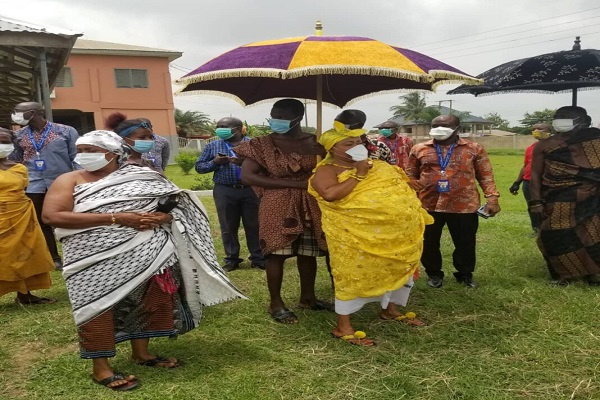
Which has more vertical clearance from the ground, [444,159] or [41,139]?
[41,139]

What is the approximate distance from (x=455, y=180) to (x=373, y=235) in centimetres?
163

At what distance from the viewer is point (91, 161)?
3037 mm

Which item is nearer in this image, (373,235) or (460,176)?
(373,235)

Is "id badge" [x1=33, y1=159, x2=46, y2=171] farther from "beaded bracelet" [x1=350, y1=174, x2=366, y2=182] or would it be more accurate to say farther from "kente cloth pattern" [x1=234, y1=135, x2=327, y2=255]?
"beaded bracelet" [x1=350, y1=174, x2=366, y2=182]

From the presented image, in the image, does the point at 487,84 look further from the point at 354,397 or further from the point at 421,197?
the point at 354,397

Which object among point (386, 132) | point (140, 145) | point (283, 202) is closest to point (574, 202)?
point (283, 202)

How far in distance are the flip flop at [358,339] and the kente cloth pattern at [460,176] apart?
1675mm

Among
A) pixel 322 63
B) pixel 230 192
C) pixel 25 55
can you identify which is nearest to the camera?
pixel 322 63

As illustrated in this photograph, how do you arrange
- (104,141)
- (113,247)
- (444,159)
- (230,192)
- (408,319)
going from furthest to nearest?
(230,192), (444,159), (408,319), (104,141), (113,247)

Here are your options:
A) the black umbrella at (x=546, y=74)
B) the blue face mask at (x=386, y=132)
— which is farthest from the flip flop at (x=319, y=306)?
the blue face mask at (x=386, y=132)

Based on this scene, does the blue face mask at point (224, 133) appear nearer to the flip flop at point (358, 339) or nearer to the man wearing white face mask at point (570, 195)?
the flip flop at point (358, 339)

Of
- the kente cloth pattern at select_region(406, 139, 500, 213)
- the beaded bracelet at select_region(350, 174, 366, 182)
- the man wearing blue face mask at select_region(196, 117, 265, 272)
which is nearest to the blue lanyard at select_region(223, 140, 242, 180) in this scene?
the man wearing blue face mask at select_region(196, 117, 265, 272)

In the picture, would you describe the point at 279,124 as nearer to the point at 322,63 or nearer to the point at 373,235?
the point at 322,63

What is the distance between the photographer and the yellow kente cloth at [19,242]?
447 cm
